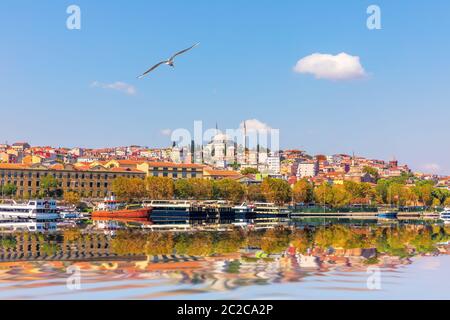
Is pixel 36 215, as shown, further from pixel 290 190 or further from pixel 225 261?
pixel 290 190

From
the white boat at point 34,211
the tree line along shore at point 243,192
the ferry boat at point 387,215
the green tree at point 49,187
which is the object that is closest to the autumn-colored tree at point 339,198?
the tree line along shore at point 243,192

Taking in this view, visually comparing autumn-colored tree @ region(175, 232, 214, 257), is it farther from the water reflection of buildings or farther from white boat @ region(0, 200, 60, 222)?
white boat @ region(0, 200, 60, 222)

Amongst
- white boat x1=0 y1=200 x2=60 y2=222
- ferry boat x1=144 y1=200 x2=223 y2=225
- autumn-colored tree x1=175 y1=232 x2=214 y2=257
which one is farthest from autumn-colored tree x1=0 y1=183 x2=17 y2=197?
autumn-colored tree x1=175 y1=232 x2=214 y2=257

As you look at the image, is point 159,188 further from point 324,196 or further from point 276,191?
point 324,196

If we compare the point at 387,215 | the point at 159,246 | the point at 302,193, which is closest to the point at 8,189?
the point at 302,193

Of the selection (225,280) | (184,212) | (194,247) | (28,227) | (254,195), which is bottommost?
(225,280)
